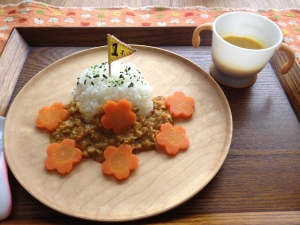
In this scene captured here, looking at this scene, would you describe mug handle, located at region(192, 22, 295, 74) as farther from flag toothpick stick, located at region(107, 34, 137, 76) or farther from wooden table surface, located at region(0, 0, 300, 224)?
flag toothpick stick, located at region(107, 34, 137, 76)

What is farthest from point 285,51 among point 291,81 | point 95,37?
point 95,37

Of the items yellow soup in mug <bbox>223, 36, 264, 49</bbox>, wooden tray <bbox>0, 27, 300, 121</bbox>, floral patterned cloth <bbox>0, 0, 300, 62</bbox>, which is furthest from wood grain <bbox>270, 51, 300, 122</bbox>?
floral patterned cloth <bbox>0, 0, 300, 62</bbox>

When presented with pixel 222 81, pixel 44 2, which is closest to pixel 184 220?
pixel 222 81

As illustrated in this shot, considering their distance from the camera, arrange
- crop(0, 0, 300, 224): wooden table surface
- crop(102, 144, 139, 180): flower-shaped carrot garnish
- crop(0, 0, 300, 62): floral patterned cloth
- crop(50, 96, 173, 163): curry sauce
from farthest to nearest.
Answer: crop(0, 0, 300, 62): floral patterned cloth, crop(50, 96, 173, 163): curry sauce, crop(102, 144, 139, 180): flower-shaped carrot garnish, crop(0, 0, 300, 224): wooden table surface

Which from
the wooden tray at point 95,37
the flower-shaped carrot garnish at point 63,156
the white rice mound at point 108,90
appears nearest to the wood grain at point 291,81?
the wooden tray at point 95,37

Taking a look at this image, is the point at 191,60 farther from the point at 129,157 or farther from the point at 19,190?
the point at 19,190

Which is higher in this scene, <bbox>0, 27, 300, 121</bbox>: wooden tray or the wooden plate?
<bbox>0, 27, 300, 121</bbox>: wooden tray
